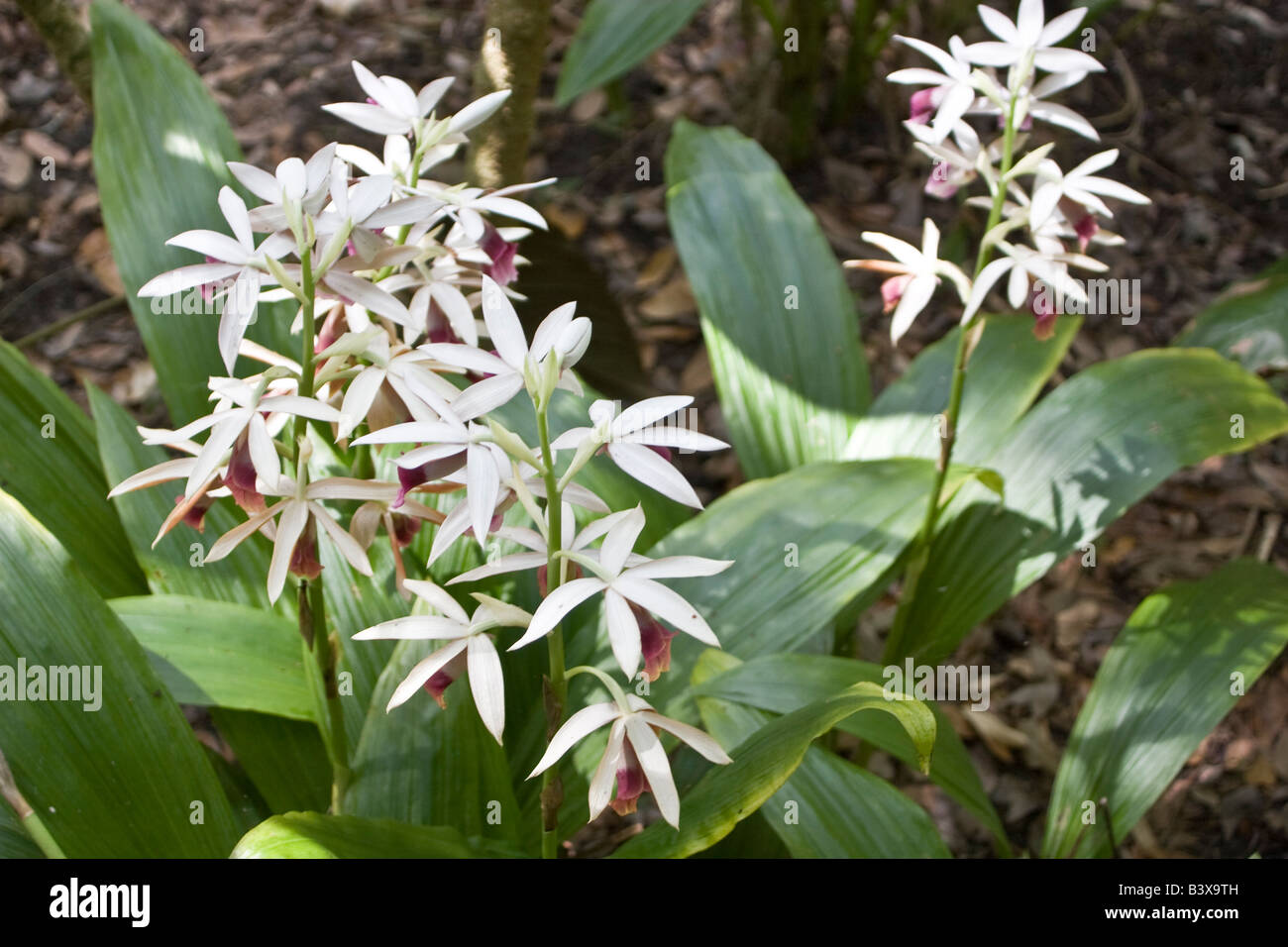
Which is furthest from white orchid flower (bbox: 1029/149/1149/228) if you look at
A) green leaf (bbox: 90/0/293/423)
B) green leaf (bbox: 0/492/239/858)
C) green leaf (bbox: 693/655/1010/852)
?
green leaf (bbox: 0/492/239/858)

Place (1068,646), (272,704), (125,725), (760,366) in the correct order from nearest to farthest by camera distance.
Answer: (125,725) < (272,704) < (760,366) < (1068,646)

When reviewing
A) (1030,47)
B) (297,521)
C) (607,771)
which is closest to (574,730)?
(607,771)

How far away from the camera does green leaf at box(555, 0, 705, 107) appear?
254 cm

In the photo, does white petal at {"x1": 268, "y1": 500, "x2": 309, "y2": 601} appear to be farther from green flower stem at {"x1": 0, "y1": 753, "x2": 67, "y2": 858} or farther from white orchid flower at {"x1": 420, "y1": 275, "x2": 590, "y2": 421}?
green flower stem at {"x1": 0, "y1": 753, "x2": 67, "y2": 858}

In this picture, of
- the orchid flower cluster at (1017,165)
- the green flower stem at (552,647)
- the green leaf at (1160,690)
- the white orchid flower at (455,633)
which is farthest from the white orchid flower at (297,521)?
the green leaf at (1160,690)

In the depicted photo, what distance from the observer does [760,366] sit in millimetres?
2309

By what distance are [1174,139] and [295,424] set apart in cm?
316

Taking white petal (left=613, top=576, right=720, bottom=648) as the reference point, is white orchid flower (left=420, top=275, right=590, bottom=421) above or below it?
above

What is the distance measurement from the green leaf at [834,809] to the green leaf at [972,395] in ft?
2.32

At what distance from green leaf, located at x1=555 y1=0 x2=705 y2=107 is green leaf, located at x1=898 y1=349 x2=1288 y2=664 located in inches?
46.4

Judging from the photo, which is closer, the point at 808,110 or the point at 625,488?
the point at 625,488
